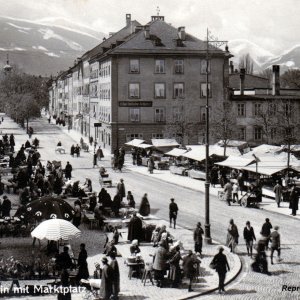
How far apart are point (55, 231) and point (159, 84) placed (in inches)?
1937

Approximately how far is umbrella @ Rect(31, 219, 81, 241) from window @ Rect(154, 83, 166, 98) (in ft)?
158

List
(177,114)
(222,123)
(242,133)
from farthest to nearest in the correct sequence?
(242,133) < (177,114) < (222,123)

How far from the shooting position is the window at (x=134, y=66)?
65500mm

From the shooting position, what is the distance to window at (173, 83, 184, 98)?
66.8 metres

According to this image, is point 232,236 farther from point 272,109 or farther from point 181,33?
point 181,33

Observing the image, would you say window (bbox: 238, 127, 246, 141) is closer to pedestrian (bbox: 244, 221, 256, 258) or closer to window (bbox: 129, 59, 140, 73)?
window (bbox: 129, 59, 140, 73)

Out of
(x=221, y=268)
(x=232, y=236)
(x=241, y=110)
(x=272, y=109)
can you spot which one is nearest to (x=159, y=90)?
(x=241, y=110)

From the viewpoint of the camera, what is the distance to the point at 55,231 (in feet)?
60.5

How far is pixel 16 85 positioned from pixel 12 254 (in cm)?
11763

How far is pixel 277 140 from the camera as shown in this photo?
6075 centimetres

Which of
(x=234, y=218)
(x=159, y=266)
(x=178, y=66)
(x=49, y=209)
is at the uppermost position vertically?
(x=178, y=66)

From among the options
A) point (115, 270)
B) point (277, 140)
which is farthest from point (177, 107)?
point (115, 270)

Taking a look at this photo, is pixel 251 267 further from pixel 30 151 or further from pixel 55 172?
pixel 30 151

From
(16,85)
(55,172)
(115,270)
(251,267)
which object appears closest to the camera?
(115,270)
